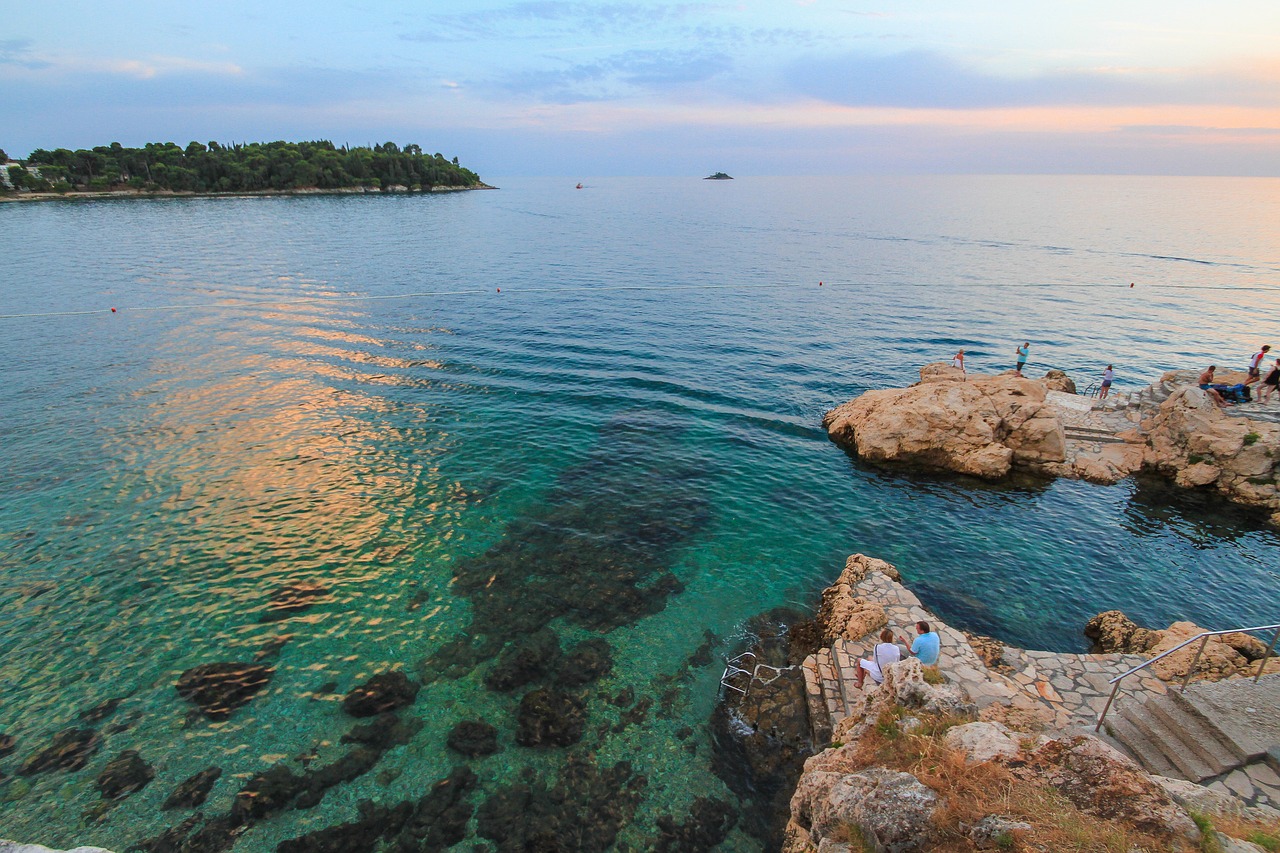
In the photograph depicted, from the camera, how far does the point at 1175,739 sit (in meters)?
11.2

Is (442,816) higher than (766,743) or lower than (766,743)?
lower

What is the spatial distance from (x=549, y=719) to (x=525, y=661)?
7.08ft

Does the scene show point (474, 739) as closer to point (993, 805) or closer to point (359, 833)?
point (359, 833)

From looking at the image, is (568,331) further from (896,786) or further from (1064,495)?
(896,786)

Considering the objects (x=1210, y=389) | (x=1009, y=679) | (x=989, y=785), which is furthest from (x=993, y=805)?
(x=1210, y=389)

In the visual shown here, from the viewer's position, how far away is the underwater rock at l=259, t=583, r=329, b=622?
17.7 m

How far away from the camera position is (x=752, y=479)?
26344 millimetres

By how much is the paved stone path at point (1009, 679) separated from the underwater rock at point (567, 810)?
5.28 metres

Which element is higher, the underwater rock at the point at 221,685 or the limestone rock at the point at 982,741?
the limestone rock at the point at 982,741

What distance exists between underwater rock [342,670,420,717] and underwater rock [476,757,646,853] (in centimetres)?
407

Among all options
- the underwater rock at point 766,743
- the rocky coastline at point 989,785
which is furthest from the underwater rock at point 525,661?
the rocky coastline at point 989,785

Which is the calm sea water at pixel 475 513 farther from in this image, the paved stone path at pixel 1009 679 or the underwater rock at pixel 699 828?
the paved stone path at pixel 1009 679

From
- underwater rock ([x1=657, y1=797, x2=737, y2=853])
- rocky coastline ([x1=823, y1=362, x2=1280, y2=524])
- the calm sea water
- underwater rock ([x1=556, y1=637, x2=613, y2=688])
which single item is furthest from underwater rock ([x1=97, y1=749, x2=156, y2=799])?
rocky coastline ([x1=823, y1=362, x2=1280, y2=524])

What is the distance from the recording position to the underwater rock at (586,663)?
52.3 feet
